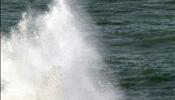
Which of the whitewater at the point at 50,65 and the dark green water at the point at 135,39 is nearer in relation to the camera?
the whitewater at the point at 50,65

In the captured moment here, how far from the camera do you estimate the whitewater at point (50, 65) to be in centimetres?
1823

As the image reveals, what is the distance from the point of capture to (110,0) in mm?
37312

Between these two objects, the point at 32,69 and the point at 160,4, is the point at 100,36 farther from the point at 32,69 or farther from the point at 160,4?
the point at 32,69

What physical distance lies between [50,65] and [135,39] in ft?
34.7

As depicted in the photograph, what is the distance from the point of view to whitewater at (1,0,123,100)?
1823 centimetres

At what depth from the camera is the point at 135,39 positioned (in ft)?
101

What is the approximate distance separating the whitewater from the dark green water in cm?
85

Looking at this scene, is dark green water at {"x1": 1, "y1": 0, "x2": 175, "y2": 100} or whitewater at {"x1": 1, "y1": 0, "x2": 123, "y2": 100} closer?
whitewater at {"x1": 1, "y1": 0, "x2": 123, "y2": 100}

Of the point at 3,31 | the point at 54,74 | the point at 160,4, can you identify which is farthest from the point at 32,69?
the point at 160,4

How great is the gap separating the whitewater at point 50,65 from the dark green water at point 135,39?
33.4 inches

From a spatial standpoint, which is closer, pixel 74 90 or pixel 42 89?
pixel 42 89

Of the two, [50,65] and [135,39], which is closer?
[50,65]

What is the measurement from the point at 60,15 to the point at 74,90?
8.44 ft

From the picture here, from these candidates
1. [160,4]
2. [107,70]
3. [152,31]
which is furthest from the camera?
[160,4]
